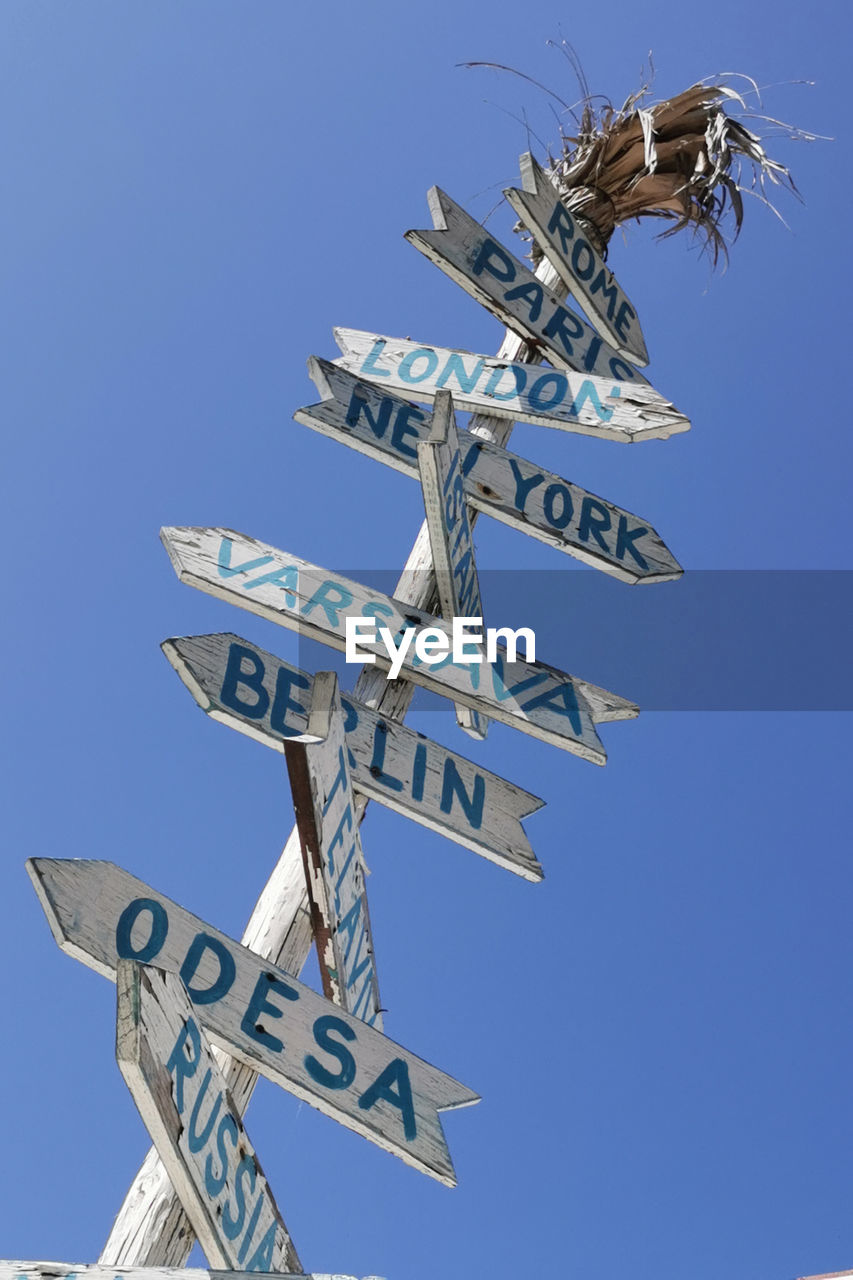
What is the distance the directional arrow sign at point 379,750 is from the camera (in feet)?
9.23

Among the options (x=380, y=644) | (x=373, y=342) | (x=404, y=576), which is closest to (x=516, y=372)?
(x=373, y=342)

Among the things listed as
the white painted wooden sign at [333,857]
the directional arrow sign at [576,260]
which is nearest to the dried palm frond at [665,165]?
the directional arrow sign at [576,260]

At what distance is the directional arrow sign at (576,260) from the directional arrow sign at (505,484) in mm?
1221

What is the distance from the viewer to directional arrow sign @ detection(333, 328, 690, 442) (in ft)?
12.9

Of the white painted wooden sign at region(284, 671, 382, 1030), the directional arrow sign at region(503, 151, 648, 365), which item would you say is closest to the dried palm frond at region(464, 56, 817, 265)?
the directional arrow sign at region(503, 151, 648, 365)

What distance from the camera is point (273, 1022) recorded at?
2.25 metres

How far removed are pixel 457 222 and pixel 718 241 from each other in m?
1.85

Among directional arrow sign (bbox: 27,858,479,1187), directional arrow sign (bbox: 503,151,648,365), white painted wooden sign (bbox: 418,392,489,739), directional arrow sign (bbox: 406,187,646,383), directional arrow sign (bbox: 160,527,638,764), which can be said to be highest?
directional arrow sign (bbox: 503,151,648,365)

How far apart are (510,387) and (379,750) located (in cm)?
161

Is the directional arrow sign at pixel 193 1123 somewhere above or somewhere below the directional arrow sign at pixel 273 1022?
below

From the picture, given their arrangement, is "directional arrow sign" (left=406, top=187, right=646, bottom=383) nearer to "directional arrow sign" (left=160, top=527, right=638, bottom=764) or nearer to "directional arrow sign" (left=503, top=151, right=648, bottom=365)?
"directional arrow sign" (left=503, top=151, right=648, bottom=365)

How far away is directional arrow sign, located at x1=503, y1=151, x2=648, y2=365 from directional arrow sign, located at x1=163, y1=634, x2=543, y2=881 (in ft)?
7.87

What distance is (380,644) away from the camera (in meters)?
3.22

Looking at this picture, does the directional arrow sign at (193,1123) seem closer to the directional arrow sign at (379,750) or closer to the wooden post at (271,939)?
the wooden post at (271,939)
